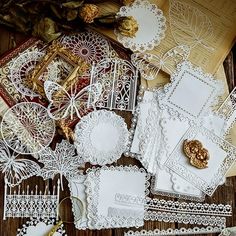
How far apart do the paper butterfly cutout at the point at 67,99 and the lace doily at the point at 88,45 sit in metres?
0.06

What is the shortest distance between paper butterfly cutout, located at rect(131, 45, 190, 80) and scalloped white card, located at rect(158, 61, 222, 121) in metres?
0.02

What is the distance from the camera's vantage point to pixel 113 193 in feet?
3.79

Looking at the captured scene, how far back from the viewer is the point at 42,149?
3.75ft

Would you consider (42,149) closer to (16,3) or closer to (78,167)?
(78,167)

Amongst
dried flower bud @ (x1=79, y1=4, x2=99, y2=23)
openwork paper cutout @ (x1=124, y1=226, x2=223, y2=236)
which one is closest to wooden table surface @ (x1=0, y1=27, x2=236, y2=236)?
openwork paper cutout @ (x1=124, y1=226, x2=223, y2=236)

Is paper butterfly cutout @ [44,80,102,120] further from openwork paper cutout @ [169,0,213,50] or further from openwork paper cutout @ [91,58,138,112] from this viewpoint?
openwork paper cutout @ [169,0,213,50]

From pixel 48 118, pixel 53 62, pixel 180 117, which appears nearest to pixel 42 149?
pixel 48 118

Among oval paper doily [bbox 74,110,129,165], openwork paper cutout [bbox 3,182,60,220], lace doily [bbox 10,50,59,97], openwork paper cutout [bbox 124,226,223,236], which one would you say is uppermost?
lace doily [bbox 10,50,59,97]

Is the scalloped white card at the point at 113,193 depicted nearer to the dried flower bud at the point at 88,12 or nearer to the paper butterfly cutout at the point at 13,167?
the paper butterfly cutout at the point at 13,167

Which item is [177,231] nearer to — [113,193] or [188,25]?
[113,193]

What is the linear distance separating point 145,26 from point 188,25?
0.09 meters

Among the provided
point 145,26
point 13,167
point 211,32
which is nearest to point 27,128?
point 13,167

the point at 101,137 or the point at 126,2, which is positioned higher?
→ the point at 126,2

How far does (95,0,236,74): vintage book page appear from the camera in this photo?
1.19 metres
